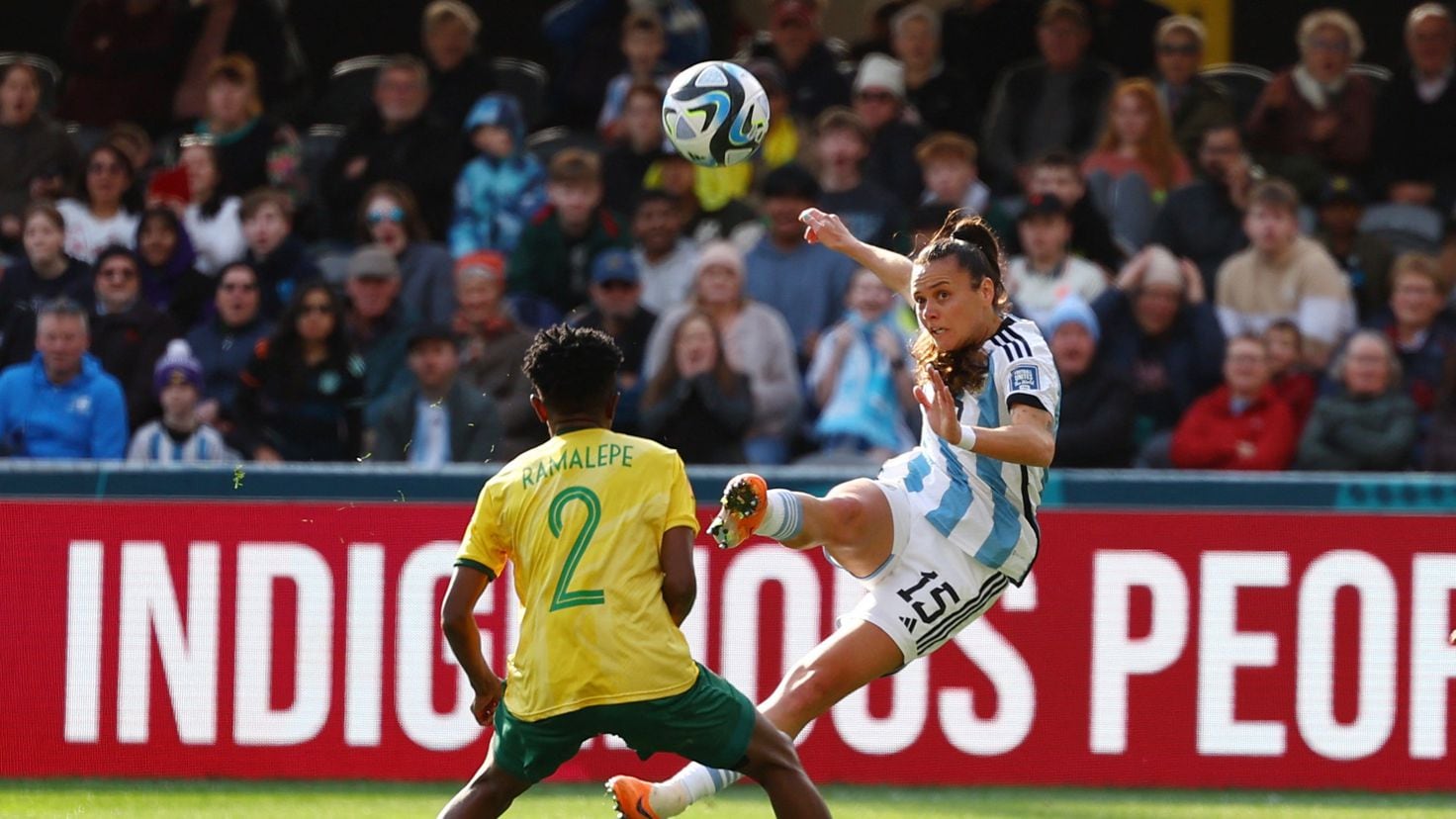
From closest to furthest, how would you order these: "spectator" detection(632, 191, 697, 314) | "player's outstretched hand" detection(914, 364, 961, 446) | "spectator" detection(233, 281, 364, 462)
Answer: "player's outstretched hand" detection(914, 364, 961, 446)
"spectator" detection(233, 281, 364, 462)
"spectator" detection(632, 191, 697, 314)

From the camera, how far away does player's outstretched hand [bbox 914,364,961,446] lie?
6394mm

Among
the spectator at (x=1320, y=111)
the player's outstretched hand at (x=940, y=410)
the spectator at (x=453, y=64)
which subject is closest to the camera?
the player's outstretched hand at (x=940, y=410)

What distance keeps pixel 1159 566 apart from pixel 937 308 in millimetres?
2976

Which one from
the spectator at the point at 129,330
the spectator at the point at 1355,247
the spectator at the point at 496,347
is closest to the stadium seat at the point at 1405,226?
the spectator at the point at 1355,247

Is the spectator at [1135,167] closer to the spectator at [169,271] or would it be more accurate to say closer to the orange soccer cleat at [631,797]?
the spectator at [169,271]

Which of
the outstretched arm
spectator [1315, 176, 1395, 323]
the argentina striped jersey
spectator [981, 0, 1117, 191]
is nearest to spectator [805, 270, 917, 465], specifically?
spectator [981, 0, 1117, 191]

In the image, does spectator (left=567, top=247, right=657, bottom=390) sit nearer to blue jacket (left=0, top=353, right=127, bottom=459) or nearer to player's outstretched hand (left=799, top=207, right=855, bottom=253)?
blue jacket (left=0, top=353, right=127, bottom=459)

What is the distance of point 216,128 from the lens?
13547mm

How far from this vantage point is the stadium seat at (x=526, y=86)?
14.6 metres

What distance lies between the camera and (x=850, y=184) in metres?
12.4

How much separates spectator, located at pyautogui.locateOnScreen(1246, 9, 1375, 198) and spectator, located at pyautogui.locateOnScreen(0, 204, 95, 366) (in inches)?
269

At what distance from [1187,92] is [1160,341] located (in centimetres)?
205

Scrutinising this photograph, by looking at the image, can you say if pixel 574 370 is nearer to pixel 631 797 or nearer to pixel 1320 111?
pixel 631 797

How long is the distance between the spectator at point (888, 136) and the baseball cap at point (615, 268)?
5.17 ft
